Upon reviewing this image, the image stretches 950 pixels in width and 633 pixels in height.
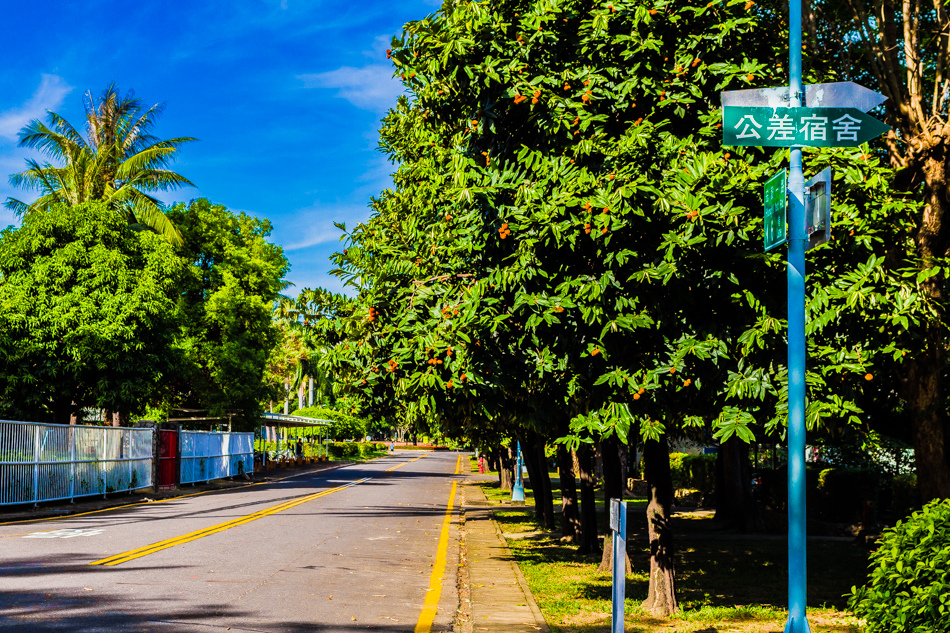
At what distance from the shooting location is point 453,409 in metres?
8.42

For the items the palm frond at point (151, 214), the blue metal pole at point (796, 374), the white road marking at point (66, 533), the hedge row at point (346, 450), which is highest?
the palm frond at point (151, 214)

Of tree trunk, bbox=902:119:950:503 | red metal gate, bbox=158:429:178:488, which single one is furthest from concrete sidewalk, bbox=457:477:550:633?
red metal gate, bbox=158:429:178:488

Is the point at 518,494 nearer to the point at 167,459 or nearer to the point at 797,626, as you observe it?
the point at 167,459

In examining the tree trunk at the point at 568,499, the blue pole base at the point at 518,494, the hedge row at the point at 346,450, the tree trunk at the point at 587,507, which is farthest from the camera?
the hedge row at the point at 346,450

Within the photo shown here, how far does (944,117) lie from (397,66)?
6.48 metres

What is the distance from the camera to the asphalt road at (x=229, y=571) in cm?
779

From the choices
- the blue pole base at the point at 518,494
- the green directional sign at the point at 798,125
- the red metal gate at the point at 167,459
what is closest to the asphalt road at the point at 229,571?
the blue pole base at the point at 518,494

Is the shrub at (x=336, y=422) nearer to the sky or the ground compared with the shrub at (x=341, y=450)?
nearer to the sky

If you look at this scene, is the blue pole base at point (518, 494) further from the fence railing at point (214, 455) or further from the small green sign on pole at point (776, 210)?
the small green sign on pole at point (776, 210)

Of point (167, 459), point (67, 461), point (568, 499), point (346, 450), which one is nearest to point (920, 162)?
point (568, 499)

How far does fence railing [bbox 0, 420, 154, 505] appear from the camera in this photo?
64.9 ft

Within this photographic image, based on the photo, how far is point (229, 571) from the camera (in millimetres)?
10680

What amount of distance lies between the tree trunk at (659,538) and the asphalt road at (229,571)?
229cm

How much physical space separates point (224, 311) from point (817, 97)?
116 feet
